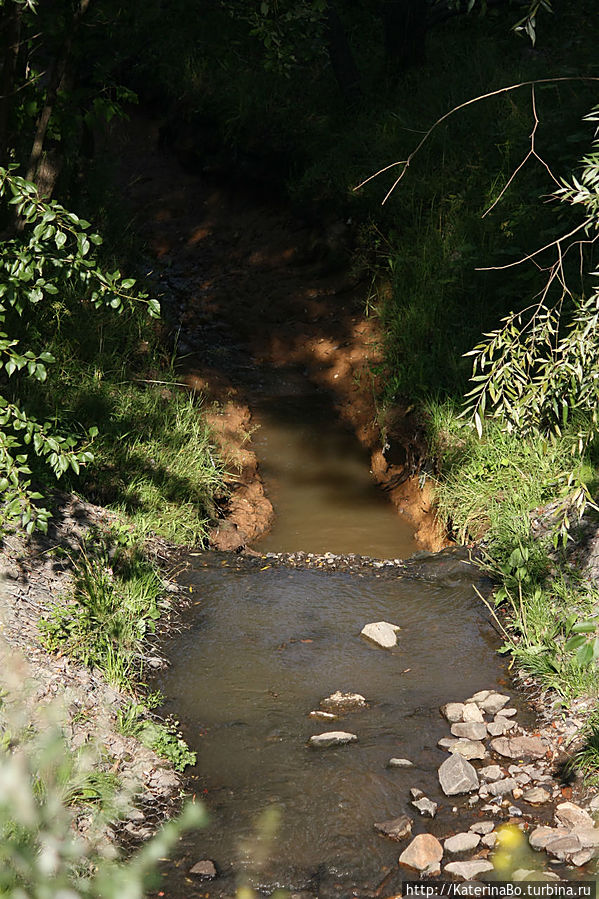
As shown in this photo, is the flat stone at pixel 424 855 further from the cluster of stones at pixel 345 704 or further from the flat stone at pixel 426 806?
the cluster of stones at pixel 345 704

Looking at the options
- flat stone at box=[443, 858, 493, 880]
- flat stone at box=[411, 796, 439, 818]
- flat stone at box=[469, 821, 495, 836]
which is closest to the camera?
flat stone at box=[443, 858, 493, 880]

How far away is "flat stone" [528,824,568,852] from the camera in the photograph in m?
3.22

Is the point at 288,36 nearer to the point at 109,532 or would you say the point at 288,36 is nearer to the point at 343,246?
the point at 343,246

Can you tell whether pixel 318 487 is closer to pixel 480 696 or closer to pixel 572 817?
pixel 480 696

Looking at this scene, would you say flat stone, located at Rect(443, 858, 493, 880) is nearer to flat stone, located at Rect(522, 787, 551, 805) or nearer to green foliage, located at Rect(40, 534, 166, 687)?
flat stone, located at Rect(522, 787, 551, 805)

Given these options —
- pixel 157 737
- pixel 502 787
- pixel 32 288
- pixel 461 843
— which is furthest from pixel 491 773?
pixel 32 288

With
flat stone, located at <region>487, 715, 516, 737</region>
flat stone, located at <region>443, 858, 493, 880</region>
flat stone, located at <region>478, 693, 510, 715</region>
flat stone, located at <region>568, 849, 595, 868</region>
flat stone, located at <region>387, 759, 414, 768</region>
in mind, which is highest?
flat stone, located at <region>568, 849, 595, 868</region>

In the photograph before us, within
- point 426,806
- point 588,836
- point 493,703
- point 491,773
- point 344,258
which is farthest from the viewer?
point 344,258

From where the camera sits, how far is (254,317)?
9.76m

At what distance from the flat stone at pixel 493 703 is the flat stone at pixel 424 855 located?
1.04 meters

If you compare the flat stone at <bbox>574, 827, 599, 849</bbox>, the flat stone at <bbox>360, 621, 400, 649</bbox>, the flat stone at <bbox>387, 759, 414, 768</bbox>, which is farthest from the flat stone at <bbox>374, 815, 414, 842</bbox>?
the flat stone at <bbox>360, 621, 400, 649</bbox>

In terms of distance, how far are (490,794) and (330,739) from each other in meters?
0.75

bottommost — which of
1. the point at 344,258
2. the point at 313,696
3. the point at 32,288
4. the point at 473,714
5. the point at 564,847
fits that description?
the point at 313,696

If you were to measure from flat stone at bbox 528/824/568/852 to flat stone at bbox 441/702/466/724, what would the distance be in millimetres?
818
